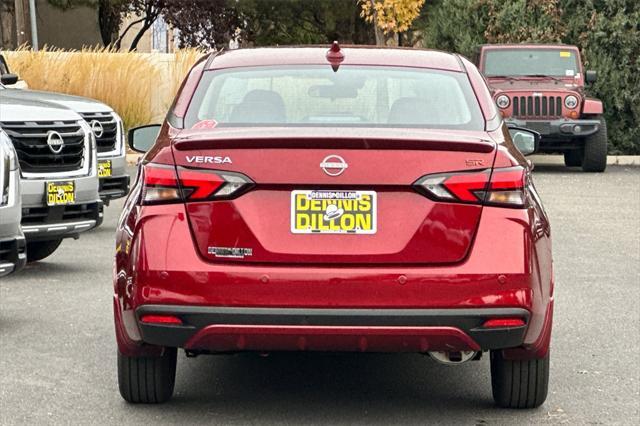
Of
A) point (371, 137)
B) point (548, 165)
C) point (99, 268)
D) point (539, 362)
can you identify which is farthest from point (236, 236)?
point (548, 165)

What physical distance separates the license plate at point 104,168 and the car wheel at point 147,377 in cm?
842

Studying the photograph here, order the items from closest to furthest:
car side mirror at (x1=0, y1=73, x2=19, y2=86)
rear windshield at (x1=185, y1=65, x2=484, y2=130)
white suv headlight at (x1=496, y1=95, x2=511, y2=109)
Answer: rear windshield at (x1=185, y1=65, x2=484, y2=130)
car side mirror at (x1=0, y1=73, x2=19, y2=86)
white suv headlight at (x1=496, y1=95, x2=511, y2=109)

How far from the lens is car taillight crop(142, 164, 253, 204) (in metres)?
6.41

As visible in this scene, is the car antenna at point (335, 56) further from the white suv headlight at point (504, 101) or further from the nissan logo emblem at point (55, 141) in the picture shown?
the white suv headlight at point (504, 101)

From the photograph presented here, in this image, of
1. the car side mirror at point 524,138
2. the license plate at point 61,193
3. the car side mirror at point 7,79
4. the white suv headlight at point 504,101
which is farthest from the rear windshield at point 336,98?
the white suv headlight at point 504,101

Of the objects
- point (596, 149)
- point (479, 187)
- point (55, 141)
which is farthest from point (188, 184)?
point (596, 149)

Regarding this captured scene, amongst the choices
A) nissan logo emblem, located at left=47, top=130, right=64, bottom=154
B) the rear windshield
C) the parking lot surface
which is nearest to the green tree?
nissan logo emblem, located at left=47, top=130, right=64, bottom=154

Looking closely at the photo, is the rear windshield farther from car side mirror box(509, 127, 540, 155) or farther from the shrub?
the shrub

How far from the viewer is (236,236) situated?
640 centimetres

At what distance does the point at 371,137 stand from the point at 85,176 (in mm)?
6683

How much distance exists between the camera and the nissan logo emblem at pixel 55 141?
12.5 metres

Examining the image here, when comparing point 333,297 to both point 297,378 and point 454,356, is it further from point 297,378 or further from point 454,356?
point 297,378

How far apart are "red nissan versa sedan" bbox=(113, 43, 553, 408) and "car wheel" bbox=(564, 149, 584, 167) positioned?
801 inches

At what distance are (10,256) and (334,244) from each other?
3153 mm
